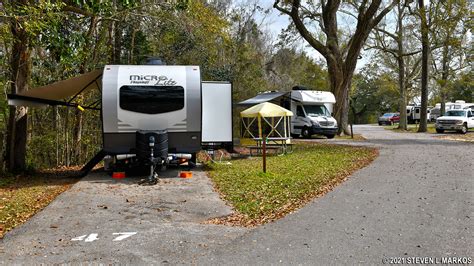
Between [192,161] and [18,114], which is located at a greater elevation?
[18,114]

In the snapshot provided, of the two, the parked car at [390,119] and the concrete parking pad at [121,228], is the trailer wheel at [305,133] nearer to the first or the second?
the concrete parking pad at [121,228]

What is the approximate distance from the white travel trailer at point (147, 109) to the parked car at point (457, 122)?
28.3 metres

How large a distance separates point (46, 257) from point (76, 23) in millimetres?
8886

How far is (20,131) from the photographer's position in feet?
46.6

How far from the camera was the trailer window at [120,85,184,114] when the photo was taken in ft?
41.4

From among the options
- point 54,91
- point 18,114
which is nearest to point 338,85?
point 54,91

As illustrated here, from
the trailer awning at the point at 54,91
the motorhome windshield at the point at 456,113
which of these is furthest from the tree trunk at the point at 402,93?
the trailer awning at the point at 54,91

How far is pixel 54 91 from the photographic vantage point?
44.3 feet

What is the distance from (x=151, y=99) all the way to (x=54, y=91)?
114 inches

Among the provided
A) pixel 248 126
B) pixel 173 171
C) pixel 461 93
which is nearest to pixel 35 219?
pixel 173 171

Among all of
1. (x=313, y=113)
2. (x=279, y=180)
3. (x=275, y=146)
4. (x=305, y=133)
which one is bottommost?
(x=279, y=180)

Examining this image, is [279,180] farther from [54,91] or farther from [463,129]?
[463,129]

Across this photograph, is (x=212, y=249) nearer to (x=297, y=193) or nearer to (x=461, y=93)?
(x=297, y=193)

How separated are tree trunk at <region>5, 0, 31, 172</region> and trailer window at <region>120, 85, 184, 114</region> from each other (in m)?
3.33
